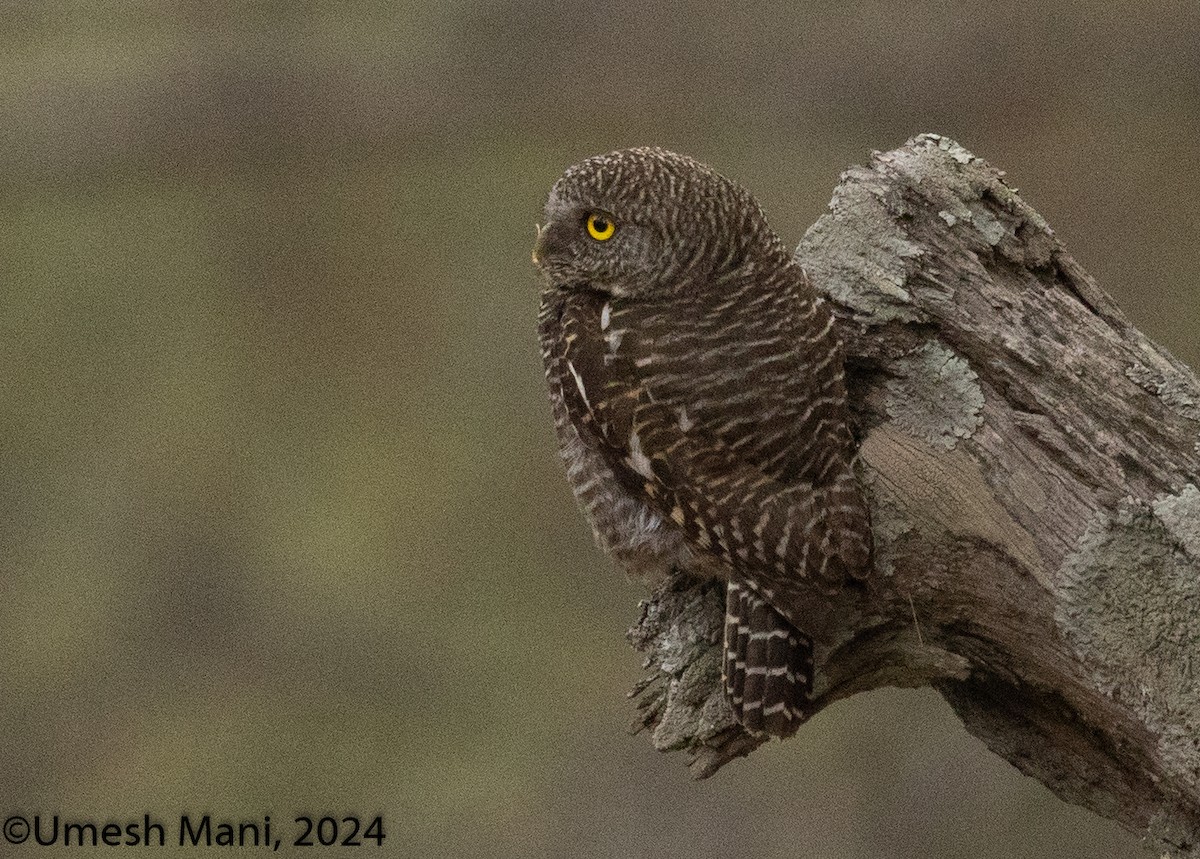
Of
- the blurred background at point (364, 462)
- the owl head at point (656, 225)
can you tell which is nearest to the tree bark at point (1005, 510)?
the owl head at point (656, 225)

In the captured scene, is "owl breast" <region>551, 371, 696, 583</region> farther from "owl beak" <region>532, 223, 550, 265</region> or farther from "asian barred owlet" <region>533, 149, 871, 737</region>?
"owl beak" <region>532, 223, 550, 265</region>

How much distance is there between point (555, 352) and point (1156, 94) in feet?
6.58

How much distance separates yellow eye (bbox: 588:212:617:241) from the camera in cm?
316

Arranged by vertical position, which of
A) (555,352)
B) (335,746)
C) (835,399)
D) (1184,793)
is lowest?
(1184,793)

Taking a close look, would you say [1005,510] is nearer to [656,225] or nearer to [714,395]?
[714,395]

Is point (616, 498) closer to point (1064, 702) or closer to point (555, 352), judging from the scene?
point (555, 352)

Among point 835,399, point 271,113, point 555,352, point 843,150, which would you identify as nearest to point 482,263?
point 271,113

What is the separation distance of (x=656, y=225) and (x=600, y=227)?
0.45 ft

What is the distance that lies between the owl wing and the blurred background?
1869mm

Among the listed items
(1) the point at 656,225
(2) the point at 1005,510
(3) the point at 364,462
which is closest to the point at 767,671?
(2) the point at 1005,510

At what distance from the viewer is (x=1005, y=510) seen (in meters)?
2.84

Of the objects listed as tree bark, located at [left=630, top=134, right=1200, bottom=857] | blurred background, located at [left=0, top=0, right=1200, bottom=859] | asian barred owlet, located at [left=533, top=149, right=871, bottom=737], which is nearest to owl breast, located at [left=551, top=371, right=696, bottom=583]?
asian barred owlet, located at [left=533, top=149, right=871, bottom=737]

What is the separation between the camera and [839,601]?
2.98m

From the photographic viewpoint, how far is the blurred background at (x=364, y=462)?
4930mm
